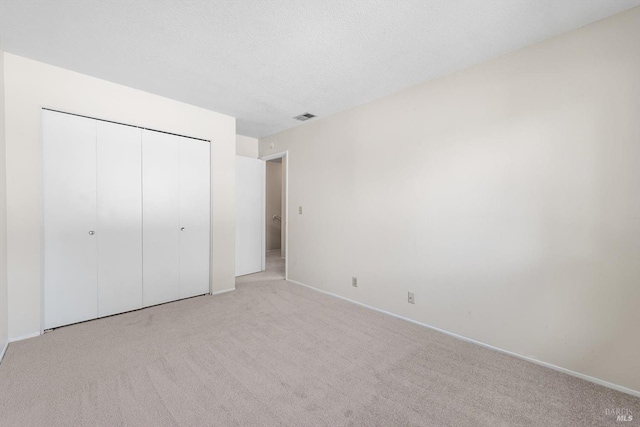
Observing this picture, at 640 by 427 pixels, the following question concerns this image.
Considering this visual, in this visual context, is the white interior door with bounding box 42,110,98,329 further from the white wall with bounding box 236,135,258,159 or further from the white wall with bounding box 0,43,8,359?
the white wall with bounding box 236,135,258,159

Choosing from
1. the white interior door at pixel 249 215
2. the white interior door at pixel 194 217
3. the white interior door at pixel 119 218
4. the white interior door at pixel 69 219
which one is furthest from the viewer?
the white interior door at pixel 249 215

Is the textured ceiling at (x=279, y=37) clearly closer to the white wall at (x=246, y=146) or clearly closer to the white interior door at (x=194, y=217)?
the white interior door at (x=194, y=217)

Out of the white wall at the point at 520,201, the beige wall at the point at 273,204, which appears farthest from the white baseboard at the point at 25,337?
the beige wall at the point at 273,204

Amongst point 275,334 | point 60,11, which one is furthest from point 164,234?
point 60,11

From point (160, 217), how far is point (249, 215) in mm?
1716

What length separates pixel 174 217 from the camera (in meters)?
3.36

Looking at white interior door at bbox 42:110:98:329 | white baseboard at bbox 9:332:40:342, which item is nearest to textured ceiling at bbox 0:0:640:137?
white interior door at bbox 42:110:98:329

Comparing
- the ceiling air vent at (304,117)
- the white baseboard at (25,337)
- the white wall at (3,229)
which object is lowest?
the white baseboard at (25,337)

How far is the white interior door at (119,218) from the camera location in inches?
111

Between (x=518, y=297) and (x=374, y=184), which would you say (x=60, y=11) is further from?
(x=518, y=297)

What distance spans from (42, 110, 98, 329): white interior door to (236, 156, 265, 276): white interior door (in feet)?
6.97

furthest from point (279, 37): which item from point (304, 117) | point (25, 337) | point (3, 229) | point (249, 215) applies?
point (25, 337)

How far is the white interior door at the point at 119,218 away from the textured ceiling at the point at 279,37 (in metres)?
0.69

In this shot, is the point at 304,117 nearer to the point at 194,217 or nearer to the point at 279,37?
the point at 279,37
